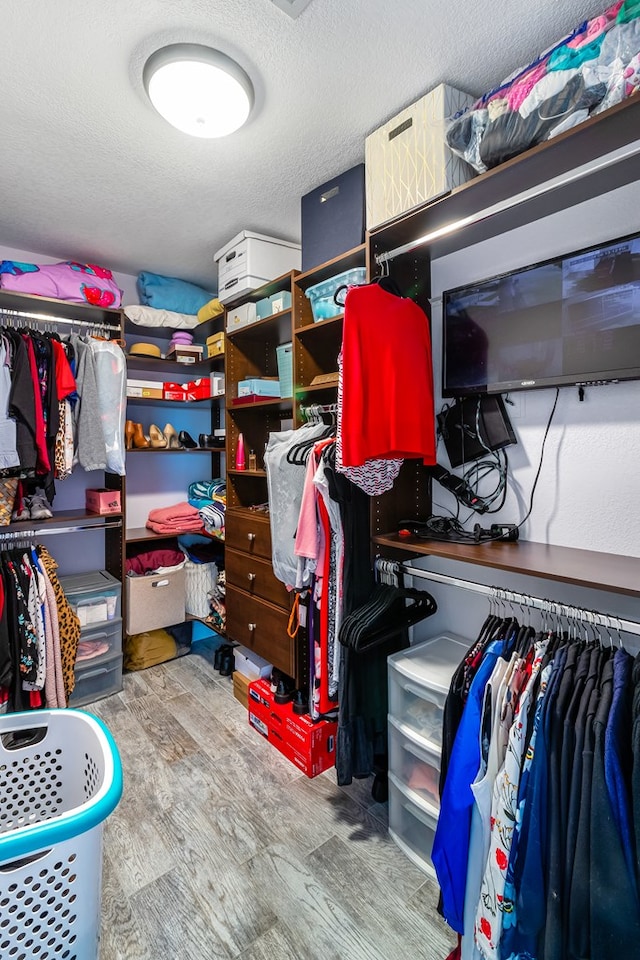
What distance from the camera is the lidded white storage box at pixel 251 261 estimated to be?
2.40m

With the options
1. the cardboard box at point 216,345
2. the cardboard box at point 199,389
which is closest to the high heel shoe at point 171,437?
the cardboard box at point 199,389

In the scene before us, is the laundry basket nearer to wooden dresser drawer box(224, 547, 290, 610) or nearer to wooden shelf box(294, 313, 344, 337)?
wooden dresser drawer box(224, 547, 290, 610)

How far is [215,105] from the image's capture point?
4.99 ft

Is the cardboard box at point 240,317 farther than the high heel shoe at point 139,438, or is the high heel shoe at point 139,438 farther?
the high heel shoe at point 139,438

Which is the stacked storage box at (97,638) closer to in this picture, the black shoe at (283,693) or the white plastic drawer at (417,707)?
the black shoe at (283,693)

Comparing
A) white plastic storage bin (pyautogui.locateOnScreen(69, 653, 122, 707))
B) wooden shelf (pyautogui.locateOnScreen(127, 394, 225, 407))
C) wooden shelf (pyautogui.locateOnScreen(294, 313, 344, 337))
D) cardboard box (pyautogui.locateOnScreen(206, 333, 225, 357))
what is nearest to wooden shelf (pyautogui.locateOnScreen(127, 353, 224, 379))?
cardboard box (pyautogui.locateOnScreen(206, 333, 225, 357))

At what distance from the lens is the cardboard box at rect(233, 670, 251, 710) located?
2.46m

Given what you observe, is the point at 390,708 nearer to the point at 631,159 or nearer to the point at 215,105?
the point at 631,159

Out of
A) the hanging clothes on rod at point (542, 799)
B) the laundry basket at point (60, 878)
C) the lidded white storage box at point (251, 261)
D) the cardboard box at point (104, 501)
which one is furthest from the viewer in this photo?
the cardboard box at point (104, 501)

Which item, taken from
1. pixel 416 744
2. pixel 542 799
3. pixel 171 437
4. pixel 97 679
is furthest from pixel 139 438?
pixel 542 799

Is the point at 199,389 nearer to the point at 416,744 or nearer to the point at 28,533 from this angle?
the point at 28,533

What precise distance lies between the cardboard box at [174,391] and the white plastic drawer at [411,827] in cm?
247

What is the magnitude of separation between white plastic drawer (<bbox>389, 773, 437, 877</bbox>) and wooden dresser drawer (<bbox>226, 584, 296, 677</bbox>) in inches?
26.2

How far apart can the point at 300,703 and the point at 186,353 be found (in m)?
2.25
